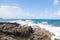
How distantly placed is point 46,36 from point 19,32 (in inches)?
27.7

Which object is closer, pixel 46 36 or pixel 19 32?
pixel 19 32

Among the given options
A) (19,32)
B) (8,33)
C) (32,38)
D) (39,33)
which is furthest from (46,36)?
(8,33)

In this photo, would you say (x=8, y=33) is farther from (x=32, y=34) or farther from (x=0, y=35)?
(x=32, y=34)

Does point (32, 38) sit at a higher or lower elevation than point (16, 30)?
lower

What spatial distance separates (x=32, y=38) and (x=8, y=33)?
1.78 feet

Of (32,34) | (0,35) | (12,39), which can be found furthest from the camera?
(32,34)

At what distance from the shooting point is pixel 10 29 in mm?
3123

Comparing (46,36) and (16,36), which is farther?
(46,36)

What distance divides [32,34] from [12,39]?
0.63 m

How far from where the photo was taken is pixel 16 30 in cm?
307

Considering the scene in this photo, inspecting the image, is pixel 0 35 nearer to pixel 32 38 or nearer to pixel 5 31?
pixel 5 31

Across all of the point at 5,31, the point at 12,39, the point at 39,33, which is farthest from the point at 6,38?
the point at 39,33

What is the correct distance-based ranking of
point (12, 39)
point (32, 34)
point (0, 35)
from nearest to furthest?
point (12, 39)
point (0, 35)
point (32, 34)

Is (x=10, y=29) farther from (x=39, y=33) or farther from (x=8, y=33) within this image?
(x=39, y=33)
